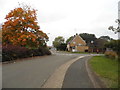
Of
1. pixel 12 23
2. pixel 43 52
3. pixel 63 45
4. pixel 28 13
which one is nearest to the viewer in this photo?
pixel 12 23

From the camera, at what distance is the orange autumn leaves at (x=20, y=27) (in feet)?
81.5

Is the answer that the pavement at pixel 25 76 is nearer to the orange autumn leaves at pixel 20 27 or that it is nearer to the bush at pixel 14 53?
the bush at pixel 14 53

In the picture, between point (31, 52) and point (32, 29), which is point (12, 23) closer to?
point (32, 29)

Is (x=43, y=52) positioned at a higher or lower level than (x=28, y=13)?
lower

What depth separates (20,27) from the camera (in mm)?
25672

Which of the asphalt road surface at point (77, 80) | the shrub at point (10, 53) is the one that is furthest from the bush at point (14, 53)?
the asphalt road surface at point (77, 80)

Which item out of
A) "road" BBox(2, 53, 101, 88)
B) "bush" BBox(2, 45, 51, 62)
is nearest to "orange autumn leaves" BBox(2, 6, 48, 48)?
"bush" BBox(2, 45, 51, 62)

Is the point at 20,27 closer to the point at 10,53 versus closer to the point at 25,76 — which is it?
the point at 10,53

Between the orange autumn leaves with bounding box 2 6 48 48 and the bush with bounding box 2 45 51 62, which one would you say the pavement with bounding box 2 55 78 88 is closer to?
the bush with bounding box 2 45 51 62

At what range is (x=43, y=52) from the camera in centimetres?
3203

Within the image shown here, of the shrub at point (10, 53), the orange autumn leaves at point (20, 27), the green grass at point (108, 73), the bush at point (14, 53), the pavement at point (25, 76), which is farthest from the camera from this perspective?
the orange autumn leaves at point (20, 27)

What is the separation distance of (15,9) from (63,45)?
57693 mm

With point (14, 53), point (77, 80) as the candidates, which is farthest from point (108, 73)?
point (14, 53)

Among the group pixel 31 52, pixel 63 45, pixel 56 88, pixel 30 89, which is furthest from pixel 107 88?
pixel 63 45
